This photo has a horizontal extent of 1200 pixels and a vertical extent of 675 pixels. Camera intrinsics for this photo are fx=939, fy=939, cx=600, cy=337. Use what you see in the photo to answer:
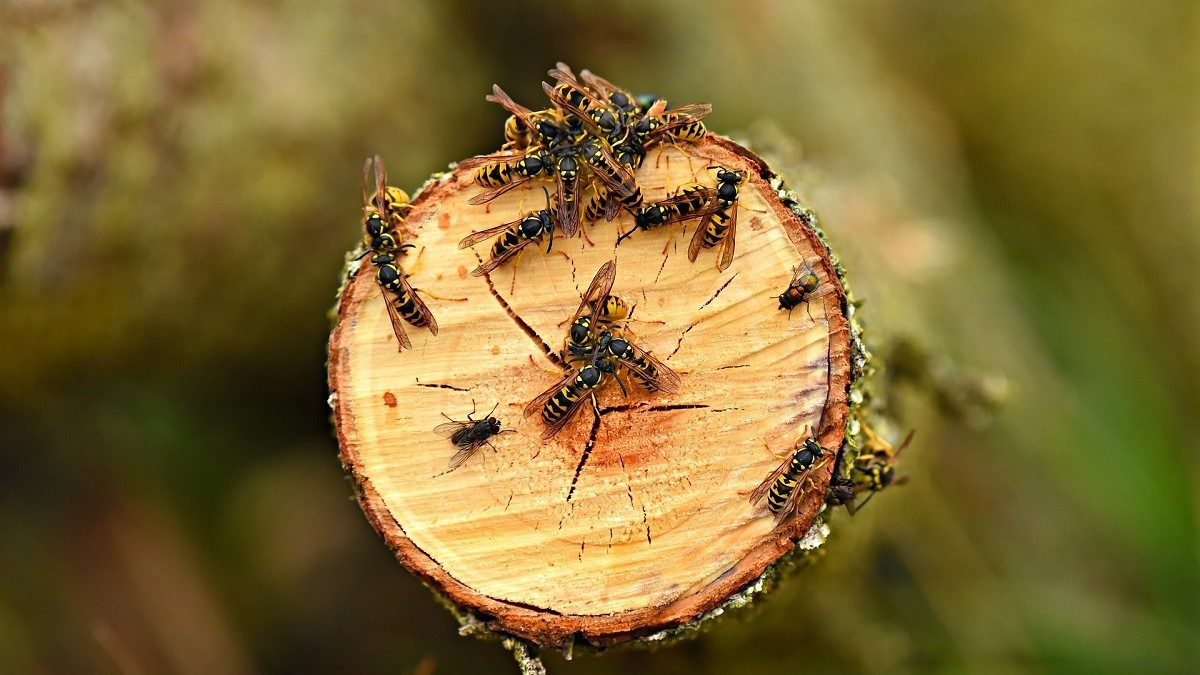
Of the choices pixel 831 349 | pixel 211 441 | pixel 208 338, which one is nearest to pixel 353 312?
pixel 831 349

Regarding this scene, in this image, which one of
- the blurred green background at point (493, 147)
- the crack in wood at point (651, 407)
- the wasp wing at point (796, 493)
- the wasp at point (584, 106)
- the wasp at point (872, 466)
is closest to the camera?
the wasp wing at point (796, 493)

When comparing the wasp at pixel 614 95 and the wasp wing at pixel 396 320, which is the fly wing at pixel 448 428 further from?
the wasp at pixel 614 95

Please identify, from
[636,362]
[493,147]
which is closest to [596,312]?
[636,362]

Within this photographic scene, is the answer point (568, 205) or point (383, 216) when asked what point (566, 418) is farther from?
point (383, 216)

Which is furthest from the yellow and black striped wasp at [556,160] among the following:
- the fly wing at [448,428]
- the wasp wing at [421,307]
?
the fly wing at [448,428]

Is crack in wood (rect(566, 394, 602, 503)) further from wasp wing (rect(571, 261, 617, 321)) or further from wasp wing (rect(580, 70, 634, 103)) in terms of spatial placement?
wasp wing (rect(580, 70, 634, 103))

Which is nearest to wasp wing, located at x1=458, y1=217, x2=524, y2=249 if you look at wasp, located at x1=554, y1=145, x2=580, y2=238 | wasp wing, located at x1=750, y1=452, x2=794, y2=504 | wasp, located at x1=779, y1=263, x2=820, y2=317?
wasp, located at x1=554, y1=145, x2=580, y2=238

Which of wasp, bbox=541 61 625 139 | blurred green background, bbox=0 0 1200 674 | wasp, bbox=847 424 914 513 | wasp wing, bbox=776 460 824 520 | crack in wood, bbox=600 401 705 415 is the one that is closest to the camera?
wasp wing, bbox=776 460 824 520
